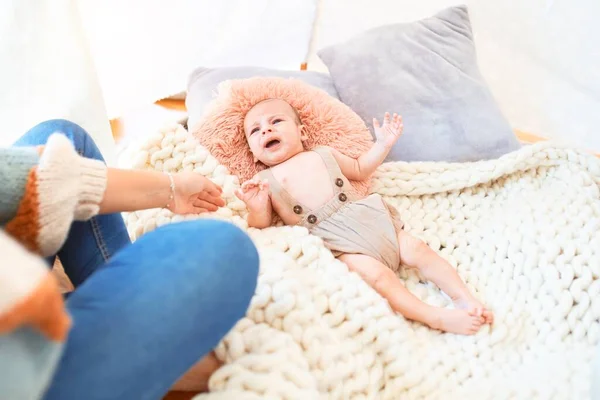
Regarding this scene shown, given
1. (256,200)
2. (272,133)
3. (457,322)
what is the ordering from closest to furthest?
(457,322) → (256,200) → (272,133)

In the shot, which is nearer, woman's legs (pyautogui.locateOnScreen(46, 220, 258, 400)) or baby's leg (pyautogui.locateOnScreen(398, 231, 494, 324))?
woman's legs (pyautogui.locateOnScreen(46, 220, 258, 400))

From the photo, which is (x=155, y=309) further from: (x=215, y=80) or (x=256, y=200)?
(x=215, y=80)

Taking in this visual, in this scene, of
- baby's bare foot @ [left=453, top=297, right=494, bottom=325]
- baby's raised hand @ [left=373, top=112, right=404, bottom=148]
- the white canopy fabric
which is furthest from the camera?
the white canopy fabric

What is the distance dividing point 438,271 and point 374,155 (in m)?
0.32

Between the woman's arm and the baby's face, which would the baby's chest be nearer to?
the baby's face

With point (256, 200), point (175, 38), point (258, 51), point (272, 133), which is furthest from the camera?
point (258, 51)

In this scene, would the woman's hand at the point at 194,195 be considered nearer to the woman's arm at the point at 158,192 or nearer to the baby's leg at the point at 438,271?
the woman's arm at the point at 158,192

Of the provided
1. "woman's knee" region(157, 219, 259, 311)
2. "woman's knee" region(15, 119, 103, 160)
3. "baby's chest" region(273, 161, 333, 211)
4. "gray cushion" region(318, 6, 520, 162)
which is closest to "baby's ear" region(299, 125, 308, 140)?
"baby's chest" region(273, 161, 333, 211)

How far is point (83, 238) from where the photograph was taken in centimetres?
86

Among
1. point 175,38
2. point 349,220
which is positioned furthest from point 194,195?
point 175,38

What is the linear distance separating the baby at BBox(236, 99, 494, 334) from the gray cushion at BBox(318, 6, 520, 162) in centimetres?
21

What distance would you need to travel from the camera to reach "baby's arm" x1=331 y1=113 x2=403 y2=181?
1.19m

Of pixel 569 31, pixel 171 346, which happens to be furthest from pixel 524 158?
pixel 171 346

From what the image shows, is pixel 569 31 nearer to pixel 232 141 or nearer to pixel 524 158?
pixel 524 158
